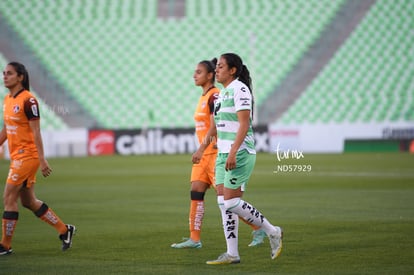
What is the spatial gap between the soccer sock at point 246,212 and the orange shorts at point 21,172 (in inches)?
97.1

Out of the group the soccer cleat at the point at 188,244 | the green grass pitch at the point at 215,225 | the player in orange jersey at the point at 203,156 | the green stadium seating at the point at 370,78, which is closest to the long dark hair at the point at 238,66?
the player in orange jersey at the point at 203,156

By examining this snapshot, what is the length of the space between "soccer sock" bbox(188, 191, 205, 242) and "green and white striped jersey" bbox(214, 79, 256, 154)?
1.69m

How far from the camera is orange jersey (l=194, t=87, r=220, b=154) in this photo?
9.74m

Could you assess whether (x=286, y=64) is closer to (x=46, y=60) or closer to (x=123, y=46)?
(x=123, y=46)

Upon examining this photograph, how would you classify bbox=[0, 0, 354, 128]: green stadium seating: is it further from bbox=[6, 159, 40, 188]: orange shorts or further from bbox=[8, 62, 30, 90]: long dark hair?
bbox=[6, 159, 40, 188]: orange shorts

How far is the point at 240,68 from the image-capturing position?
27.1ft

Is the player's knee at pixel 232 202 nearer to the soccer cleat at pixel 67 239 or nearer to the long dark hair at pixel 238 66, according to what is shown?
the long dark hair at pixel 238 66

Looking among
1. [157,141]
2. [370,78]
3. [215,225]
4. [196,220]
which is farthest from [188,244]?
[370,78]

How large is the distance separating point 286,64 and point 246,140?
32.4 meters

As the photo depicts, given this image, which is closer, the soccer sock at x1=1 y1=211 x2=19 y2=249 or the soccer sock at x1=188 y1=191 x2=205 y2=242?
the soccer sock at x1=1 y1=211 x2=19 y2=249

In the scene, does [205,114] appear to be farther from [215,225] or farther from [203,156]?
[215,225]

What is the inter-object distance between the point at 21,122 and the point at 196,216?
2.43 metres

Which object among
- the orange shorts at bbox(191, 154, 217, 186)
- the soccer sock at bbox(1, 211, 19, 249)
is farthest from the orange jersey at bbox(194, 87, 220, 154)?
the soccer sock at bbox(1, 211, 19, 249)

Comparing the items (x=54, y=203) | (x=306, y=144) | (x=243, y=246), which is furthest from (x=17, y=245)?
(x=306, y=144)
